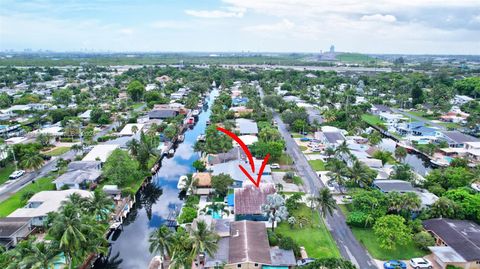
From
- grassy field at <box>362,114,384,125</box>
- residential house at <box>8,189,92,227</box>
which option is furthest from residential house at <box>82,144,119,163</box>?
grassy field at <box>362,114,384,125</box>

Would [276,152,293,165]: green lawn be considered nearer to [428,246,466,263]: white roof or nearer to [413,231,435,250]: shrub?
[413,231,435,250]: shrub

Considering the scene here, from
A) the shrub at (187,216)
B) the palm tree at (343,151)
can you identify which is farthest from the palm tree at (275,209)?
the palm tree at (343,151)

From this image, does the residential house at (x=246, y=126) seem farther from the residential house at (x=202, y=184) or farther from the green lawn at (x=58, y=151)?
the green lawn at (x=58, y=151)

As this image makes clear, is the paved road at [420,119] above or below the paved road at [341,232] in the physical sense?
above

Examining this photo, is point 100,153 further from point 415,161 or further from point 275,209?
point 415,161

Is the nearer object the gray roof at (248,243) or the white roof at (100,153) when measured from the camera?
the gray roof at (248,243)

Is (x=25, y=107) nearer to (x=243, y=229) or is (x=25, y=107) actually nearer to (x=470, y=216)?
(x=243, y=229)

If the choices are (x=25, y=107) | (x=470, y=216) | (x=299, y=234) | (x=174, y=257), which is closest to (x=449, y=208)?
(x=470, y=216)
